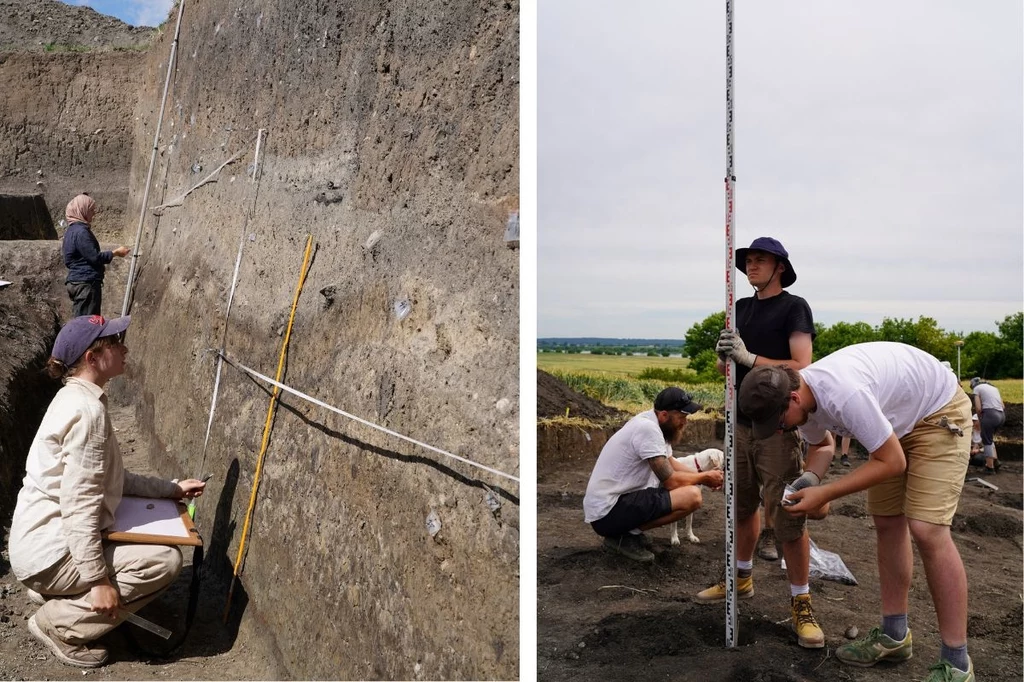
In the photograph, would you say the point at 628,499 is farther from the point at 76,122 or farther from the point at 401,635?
the point at 76,122

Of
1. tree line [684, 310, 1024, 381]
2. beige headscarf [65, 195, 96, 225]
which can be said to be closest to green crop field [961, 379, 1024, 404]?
tree line [684, 310, 1024, 381]

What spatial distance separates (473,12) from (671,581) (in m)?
2.85

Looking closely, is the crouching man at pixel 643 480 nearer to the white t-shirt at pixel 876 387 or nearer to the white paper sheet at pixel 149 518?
the white t-shirt at pixel 876 387

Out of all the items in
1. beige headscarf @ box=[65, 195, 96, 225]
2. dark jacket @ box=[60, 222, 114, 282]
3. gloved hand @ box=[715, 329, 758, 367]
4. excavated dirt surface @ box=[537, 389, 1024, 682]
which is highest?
beige headscarf @ box=[65, 195, 96, 225]

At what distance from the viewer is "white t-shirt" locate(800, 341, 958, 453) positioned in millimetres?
2766

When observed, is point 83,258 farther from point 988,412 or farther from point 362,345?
point 988,412

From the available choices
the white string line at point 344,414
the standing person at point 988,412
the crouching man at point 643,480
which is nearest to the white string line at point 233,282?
the white string line at point 344,414

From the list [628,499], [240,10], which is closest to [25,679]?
[628,499]

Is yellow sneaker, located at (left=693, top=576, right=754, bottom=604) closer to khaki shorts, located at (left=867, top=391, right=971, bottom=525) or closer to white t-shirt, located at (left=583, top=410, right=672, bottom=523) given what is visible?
white t-shirt, located at (left=583, top=410, right=672, bottom=523)

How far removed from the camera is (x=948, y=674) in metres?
2.81

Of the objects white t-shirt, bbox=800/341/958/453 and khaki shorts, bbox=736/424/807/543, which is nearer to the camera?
white t-shirt, bbox=800/341/958/453

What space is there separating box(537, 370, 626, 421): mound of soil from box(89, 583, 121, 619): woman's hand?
4.01 metres

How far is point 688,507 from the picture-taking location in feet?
13.2

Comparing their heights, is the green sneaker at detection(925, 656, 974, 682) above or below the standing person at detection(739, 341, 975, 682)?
below
